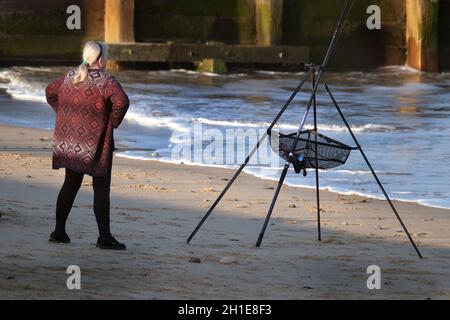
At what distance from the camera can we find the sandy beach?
600cm

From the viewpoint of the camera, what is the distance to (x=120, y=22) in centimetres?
2186

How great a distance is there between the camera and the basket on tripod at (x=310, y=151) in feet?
24.1

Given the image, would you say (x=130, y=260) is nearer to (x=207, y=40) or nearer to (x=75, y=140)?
(x=75, y=140)

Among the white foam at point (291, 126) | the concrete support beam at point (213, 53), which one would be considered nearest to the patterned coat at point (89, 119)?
the white foam at point (291, 126)

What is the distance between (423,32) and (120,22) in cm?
563

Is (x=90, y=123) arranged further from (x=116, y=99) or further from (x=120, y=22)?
(x=120, y=22)

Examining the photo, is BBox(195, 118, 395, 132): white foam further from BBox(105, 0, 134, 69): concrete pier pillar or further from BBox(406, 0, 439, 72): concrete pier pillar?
BBox(406, 0, 439, 72): concrete pier pillar

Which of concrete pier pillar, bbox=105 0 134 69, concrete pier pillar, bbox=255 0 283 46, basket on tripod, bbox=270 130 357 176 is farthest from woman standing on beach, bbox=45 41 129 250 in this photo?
concrete pier pillar, bbox=255 0 283 46

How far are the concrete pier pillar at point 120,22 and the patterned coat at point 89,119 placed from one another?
1513 cm

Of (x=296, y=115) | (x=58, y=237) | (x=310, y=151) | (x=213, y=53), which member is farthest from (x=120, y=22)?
(x=58, y=237)

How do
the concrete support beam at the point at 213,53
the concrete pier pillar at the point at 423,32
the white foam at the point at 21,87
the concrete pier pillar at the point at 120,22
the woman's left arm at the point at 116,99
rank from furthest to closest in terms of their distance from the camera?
the concrete pier pillar at the point at 423,32
the concrete pier pillar at the point at 120,22
the concrete support beam at the point at 213,53
the white foam at the point at 21,87
the woman's left arm at the point at 116,99

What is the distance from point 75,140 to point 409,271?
1961 mm

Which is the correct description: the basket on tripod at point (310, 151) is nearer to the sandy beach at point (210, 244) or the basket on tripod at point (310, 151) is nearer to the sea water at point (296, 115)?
the sandy beach at point (210, 244)

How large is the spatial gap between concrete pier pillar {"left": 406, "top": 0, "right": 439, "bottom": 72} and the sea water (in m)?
0.32
